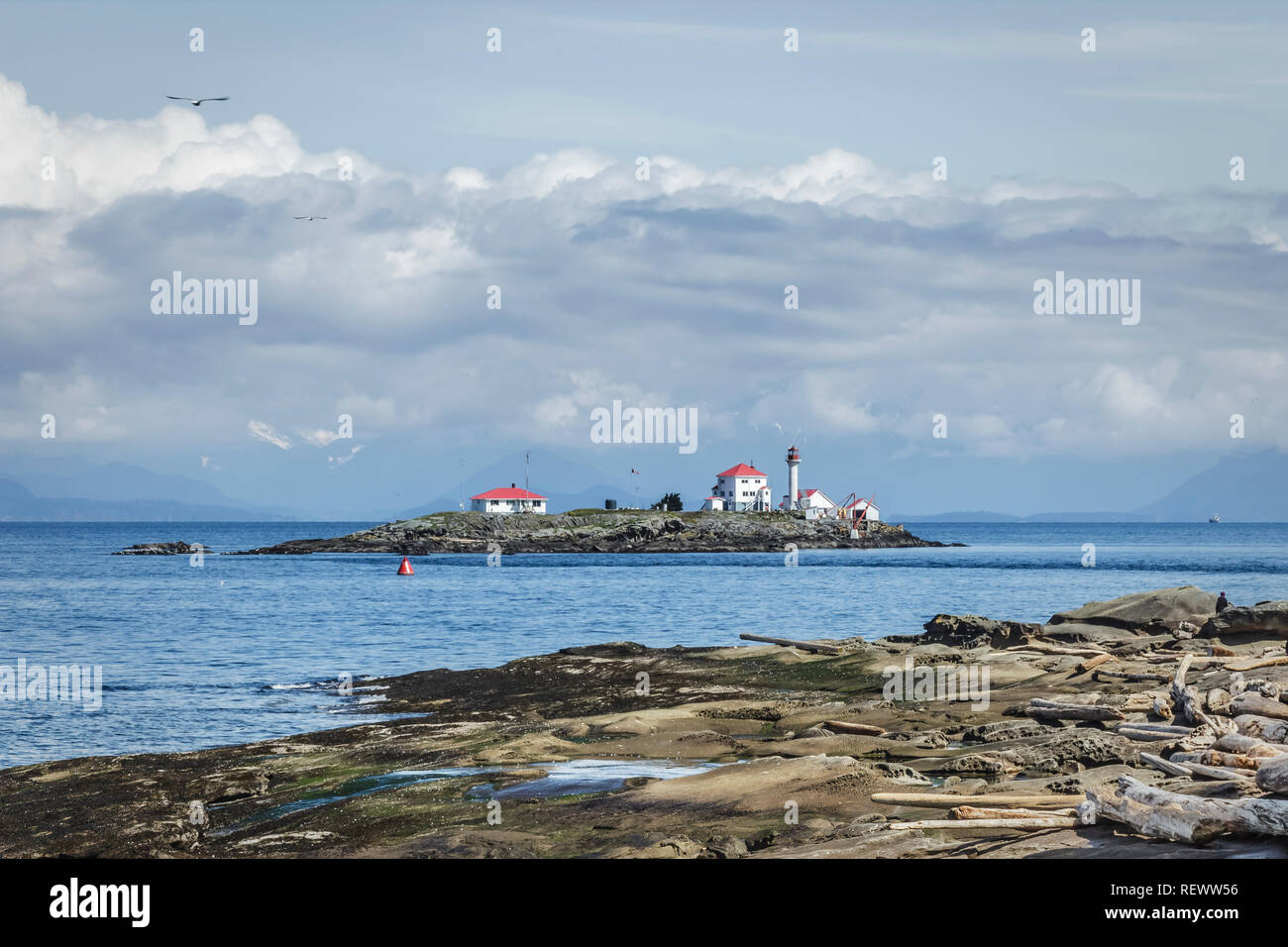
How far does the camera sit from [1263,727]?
50.0ft

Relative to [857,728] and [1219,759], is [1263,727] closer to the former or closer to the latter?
[1219,759]

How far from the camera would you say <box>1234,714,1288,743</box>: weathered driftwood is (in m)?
14.7

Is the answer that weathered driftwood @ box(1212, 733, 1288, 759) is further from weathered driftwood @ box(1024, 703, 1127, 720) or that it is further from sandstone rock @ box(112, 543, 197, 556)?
sandstone rock @ box(112, 543, 197, 556)

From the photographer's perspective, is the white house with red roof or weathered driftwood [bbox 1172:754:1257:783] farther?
the white house with red roof

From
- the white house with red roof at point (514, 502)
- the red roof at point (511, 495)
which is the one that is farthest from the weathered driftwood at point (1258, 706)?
the red roof at point (511, 495)

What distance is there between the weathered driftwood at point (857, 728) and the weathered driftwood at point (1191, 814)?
863cm

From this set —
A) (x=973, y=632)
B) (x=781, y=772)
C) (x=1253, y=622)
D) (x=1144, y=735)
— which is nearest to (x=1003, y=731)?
(x=1144, y=735)

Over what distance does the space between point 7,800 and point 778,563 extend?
374ft

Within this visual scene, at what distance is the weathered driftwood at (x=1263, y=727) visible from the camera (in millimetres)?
14703

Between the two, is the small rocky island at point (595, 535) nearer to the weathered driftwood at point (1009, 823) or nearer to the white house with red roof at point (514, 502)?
the white house with red roof at point (514, 502)

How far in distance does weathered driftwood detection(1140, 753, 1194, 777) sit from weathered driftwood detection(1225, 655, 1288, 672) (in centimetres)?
843

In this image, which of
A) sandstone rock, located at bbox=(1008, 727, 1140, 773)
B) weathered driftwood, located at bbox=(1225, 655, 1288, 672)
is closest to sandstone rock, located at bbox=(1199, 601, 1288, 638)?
weathered driftwood, located at bbox=(1225, 655, 1288, 672)
